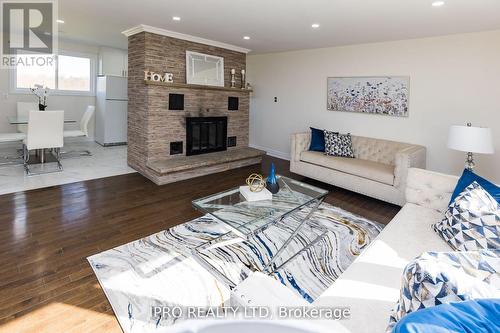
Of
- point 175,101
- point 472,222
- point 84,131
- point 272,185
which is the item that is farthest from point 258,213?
point 84,131

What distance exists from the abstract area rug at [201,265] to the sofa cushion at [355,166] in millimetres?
883

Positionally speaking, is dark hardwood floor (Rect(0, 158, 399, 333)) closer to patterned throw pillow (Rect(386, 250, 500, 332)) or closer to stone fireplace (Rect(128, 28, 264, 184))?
stone fireplace (Rect(128, 28, 264, 184))

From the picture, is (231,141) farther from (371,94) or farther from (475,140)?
(475,140)

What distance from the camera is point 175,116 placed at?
16.1 feet

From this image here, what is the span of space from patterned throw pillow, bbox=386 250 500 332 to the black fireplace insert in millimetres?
4527

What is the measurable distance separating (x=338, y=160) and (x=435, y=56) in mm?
1992

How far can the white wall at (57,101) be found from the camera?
5.98 metres

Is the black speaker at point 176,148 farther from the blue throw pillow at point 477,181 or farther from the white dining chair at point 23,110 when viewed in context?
the blue throw pillow at point 477,181

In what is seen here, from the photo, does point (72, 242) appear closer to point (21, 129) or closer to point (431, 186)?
point (431, 186)

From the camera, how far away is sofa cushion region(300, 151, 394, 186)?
379cm

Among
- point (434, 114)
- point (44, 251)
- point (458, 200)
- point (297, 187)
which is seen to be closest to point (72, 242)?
point (44, 251)

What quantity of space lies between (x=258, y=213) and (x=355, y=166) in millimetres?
2225

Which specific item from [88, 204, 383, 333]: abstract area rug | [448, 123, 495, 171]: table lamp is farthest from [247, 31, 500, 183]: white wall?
[88, 204, 383, 333]: abstract area rug
